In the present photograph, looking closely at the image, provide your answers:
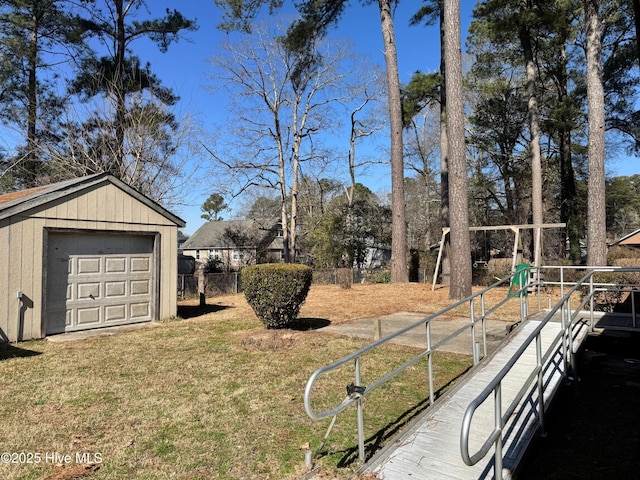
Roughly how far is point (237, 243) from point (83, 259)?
1934 centimetres

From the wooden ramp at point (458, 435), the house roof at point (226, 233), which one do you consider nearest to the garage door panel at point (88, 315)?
the wooden ramp at point (458, 435)

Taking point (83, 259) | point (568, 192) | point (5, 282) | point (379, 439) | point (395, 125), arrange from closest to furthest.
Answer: point (379, 439)
point (5, 282)
point (83, 259)
point (395, 125)
point (568, 192)

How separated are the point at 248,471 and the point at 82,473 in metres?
1.26

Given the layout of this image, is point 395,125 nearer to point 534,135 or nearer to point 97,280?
point 534,135

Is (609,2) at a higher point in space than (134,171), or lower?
higher

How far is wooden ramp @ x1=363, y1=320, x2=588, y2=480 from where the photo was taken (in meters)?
2.85

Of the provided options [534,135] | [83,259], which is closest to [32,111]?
[83,259]

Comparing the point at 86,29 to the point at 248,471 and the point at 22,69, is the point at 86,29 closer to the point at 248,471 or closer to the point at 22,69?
the point at 22,69

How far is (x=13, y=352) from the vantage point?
21.9 ft

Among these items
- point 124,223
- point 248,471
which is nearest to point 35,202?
point 124,223

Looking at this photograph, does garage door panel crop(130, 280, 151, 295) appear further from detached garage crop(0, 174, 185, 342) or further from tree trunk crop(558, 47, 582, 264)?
tree trunk crop(558, 47, 582, 264)

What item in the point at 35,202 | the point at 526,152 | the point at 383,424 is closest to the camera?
the point at 383,424

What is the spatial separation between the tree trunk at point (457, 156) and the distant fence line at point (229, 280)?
24.3ft

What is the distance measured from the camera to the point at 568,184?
20.8 metres
